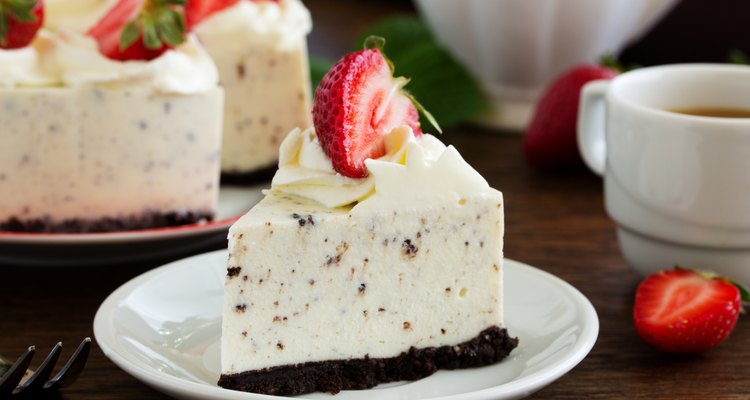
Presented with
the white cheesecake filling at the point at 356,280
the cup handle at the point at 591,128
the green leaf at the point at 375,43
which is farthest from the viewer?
the cup handle at the point at 591,128

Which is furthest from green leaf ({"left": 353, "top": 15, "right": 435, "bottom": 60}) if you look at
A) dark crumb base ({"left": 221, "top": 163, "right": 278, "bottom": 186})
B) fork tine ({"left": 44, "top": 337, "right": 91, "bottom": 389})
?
fork tine ({"left": 44, "top": 337, "right": 91, "bottom": 389})

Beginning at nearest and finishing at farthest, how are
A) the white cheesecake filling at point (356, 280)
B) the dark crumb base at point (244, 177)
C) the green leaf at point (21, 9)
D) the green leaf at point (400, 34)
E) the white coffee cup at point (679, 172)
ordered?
the white cheesecake filling at point (356, 280) → the white coffee cup at point (679, 172) → the green leaf at point (21, 9) → the dark crumb base at point (244, 177) → the green leaf at point (400, 34)

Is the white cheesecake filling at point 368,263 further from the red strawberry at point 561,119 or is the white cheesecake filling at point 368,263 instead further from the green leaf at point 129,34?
the red strawberry at point 561,119

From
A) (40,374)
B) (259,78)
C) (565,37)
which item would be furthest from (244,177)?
(40,374)

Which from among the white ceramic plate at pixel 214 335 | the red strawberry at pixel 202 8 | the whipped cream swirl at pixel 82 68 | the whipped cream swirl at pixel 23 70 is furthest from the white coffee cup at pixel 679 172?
the whipped cream swirl at pixel 23 70

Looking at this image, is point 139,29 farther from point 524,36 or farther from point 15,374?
point 524,36

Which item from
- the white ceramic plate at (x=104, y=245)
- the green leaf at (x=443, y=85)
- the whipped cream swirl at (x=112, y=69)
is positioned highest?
the whipped cream swirl at (x=112, y=69)

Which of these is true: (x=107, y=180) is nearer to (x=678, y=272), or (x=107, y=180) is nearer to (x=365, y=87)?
(x=365, y=87)
